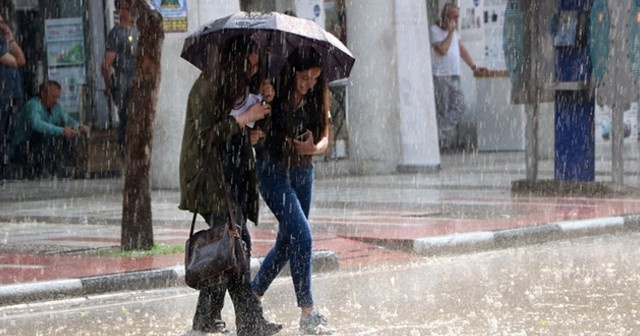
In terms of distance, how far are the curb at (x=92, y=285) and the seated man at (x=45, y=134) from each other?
8229 millimetres

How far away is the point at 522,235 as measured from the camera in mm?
12844

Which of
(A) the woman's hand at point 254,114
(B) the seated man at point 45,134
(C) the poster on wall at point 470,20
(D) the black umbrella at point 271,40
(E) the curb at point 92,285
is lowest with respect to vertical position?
(E) the curb at point 92,285

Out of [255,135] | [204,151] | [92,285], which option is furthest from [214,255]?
[92,285]

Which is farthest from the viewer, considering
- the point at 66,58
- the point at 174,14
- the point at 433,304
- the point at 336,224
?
the point at 66,58

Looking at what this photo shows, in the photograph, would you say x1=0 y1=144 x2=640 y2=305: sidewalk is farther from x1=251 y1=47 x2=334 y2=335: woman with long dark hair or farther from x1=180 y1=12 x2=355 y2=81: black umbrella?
x1=180 y1=12 x2=355 y2=81: black umbrella

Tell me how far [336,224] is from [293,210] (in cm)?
559

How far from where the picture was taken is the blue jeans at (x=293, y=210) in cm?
807

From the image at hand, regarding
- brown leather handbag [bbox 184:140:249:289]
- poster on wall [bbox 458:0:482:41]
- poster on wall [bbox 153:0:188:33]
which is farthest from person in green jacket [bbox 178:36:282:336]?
poster on wall [bbox 458:0:482:41]

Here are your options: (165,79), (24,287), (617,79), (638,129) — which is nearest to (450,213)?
(617,79)

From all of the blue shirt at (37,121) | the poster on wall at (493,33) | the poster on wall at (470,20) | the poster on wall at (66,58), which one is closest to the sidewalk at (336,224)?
the blue shirt at (37,121)

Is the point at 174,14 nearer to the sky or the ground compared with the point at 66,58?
nearer to the sky

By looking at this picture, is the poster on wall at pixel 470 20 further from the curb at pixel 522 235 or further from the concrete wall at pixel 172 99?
the curb at pixel 522 235

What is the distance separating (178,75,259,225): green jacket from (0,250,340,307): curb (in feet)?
7.38

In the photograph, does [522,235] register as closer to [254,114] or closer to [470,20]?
[254,114]
